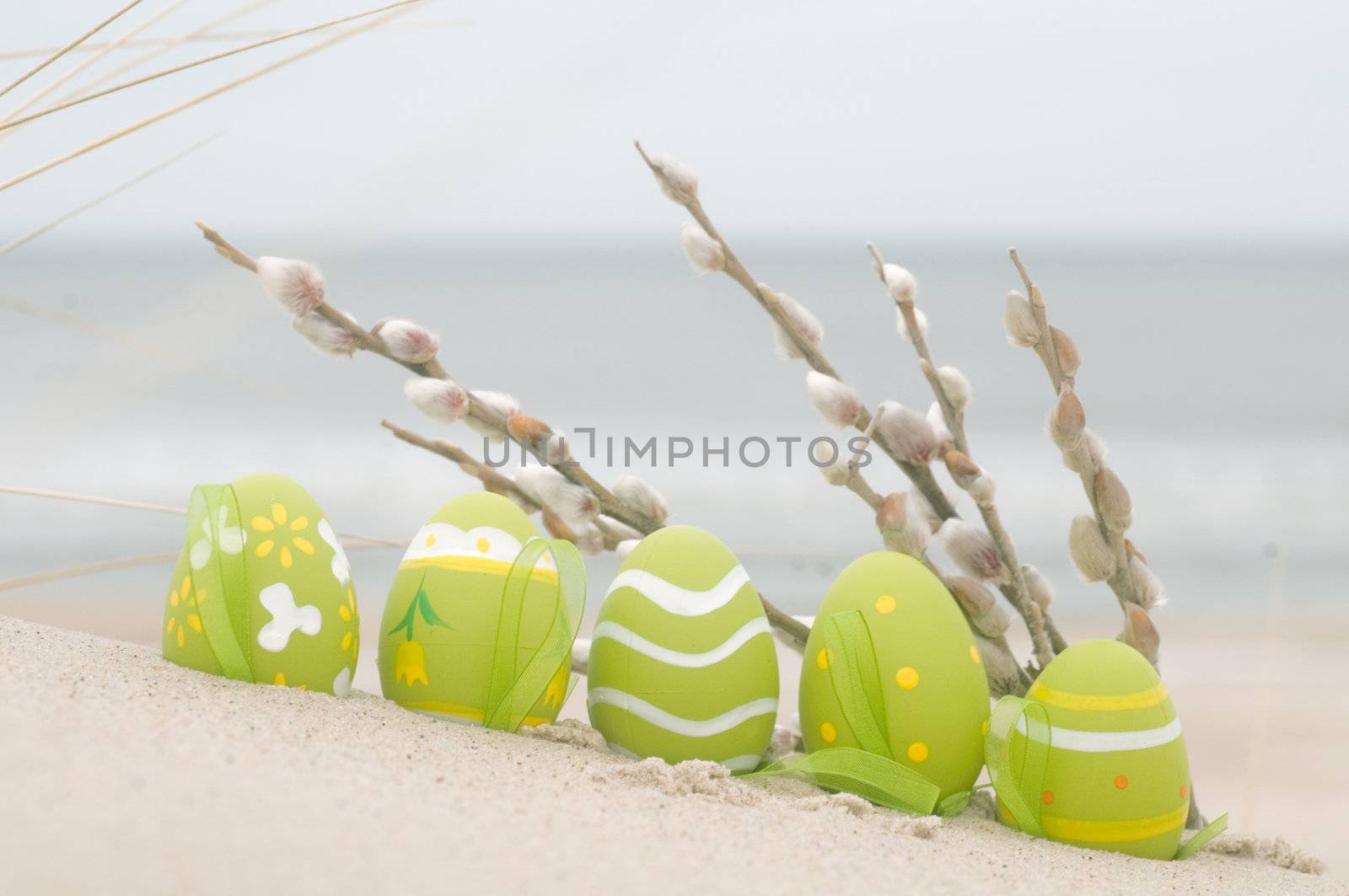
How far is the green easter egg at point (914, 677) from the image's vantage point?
34.4 inches

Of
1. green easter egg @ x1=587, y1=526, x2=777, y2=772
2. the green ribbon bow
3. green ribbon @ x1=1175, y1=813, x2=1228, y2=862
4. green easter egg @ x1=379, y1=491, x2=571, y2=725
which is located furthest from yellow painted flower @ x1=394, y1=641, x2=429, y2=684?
green ribbon @ x1=1175, y1=813, x2=1228, y2=862

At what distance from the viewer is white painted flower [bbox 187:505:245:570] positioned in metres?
0.88

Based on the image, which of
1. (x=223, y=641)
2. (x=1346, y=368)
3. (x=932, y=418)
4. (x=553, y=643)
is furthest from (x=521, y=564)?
(x=1346, y=368)

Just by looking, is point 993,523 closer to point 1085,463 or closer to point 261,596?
point 1085,463

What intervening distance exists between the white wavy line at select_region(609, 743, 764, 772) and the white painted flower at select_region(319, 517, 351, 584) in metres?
0.21

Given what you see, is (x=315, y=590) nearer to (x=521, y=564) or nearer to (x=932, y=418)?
(x=521, y=564)

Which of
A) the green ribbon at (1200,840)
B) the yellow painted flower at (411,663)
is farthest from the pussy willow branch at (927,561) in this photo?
the yellow painted flower at (411,663)

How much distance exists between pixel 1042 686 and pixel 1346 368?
Answer: 584cm

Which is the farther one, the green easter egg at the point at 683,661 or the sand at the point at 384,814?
the green easter egg at the point at 683,661

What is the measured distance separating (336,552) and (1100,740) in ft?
1.69

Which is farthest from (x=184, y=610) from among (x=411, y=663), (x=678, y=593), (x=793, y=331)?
(x=793, y=331)

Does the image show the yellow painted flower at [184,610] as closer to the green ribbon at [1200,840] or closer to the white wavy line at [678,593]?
the white wavy line at [678,593]

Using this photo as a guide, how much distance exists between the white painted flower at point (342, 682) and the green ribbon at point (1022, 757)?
0.43 metres

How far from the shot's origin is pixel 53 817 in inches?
21.5
